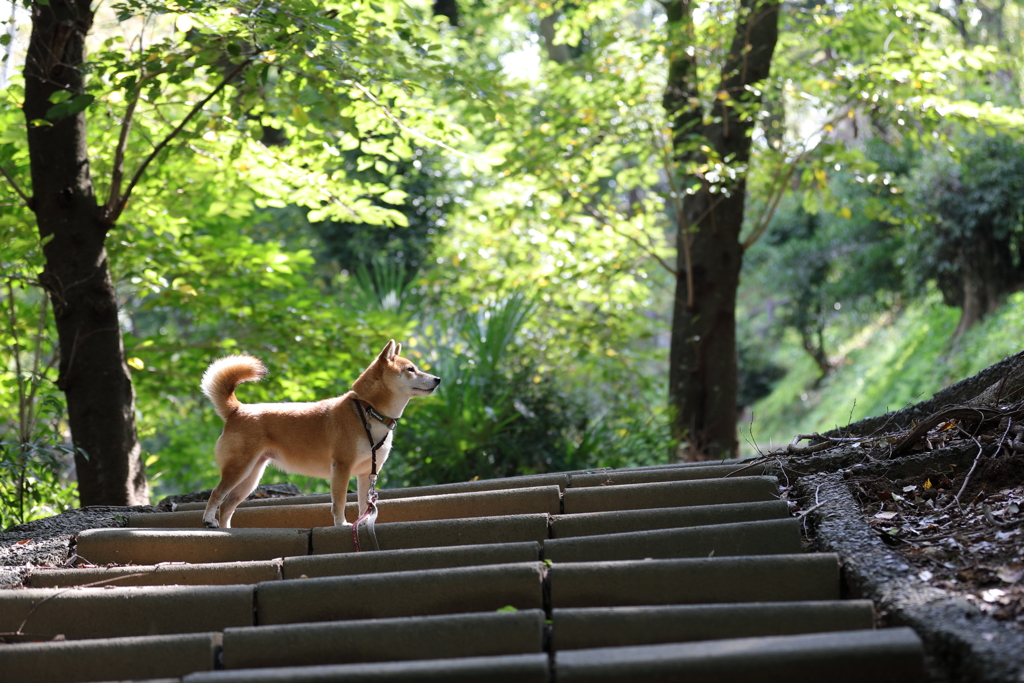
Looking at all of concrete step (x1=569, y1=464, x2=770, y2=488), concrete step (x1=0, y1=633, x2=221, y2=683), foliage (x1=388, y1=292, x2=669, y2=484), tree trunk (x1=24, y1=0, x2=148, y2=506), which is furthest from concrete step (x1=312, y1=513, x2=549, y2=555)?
foliage (x1=388, y1=292, x2=669, y2=484)

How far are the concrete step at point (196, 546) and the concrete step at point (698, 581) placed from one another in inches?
55.5

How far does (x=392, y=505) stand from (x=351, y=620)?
3.95 ft

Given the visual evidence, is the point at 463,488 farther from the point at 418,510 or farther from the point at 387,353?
the point at 387,353

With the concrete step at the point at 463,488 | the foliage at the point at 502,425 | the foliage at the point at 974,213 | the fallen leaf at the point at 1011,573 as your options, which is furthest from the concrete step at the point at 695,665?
the foliage at the point at 974,213

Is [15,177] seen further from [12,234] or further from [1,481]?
[1,481]

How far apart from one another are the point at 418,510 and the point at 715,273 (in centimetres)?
596

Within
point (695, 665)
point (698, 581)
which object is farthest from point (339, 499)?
point (695, 665)

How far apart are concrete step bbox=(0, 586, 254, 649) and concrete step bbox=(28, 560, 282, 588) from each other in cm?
20

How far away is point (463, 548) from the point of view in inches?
Answer: 123

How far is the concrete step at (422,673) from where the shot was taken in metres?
2.14

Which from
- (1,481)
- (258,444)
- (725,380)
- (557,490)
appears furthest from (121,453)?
(725,380)

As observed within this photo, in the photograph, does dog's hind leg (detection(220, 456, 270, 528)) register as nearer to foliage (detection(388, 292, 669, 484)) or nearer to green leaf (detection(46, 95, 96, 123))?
green leaf (detection(46, 95, 96, 123))

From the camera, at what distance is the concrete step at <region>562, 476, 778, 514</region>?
3.65 metres

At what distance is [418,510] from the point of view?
3.89m
